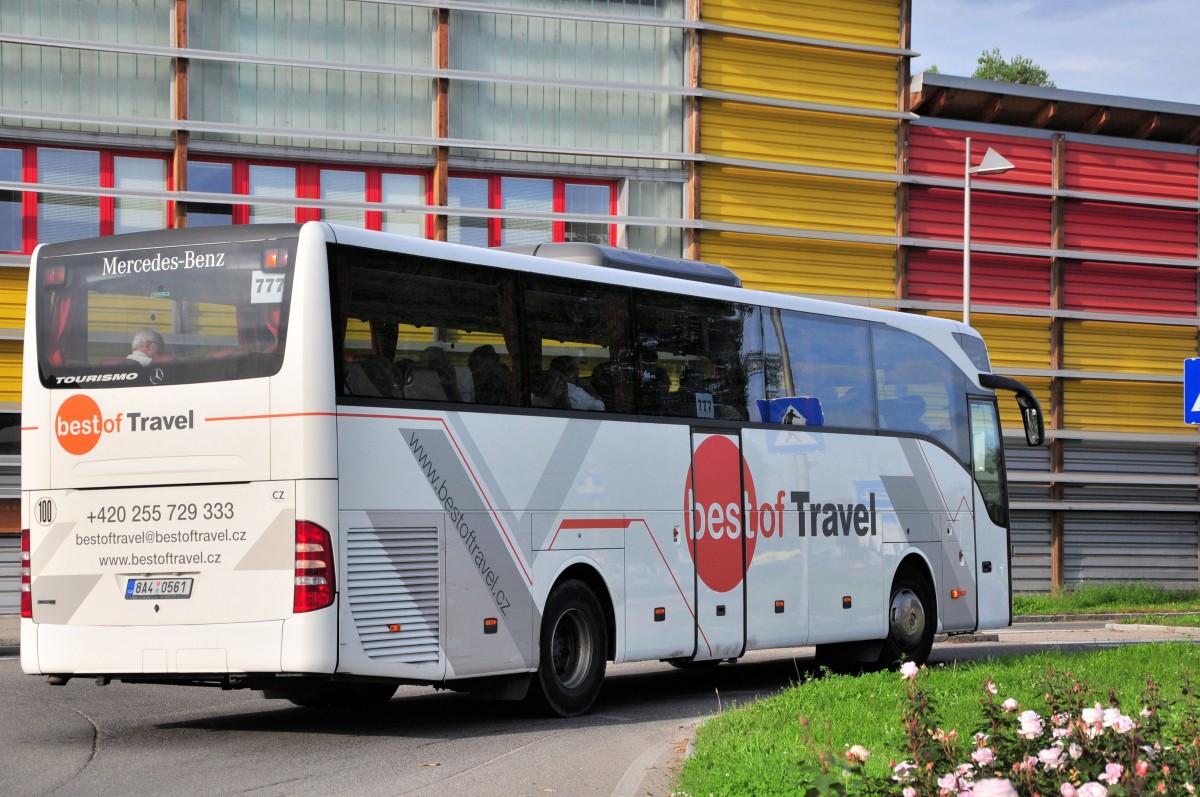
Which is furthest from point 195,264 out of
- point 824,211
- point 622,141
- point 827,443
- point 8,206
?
point 824,211

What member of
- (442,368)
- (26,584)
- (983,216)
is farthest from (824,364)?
(983,216)

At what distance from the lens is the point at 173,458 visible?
437 inches

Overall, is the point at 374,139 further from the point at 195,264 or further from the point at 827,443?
the point at 195,264

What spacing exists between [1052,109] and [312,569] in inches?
973

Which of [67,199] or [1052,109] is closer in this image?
[67,199]

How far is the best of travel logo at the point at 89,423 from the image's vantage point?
11.2 metres

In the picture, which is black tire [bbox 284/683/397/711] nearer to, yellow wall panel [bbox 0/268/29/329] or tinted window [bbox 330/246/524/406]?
tinted window [bbox 330/246/524/406]

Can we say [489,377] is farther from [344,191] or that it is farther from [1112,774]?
[344,191]

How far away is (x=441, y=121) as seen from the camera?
27.1 m

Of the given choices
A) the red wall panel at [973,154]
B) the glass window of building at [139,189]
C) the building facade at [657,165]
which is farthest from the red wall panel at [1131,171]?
the glass window of building at [139,189]

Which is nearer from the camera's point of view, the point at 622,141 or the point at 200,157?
the point at 200,157

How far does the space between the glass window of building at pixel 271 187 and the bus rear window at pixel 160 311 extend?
14459 mm

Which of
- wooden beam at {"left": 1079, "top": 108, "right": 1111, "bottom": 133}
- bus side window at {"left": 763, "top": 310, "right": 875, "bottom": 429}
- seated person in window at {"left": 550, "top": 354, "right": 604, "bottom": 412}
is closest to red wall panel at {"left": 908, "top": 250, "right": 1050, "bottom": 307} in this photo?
wooden beam at {"left": 1079, "top": 108, "right": 1111, "bottom": 133}

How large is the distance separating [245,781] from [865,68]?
77.0 feet
